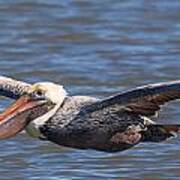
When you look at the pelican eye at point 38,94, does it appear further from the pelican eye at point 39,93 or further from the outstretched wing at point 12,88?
the outstretched wing at point 12,88

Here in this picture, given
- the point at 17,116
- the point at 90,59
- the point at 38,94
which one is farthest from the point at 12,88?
the point at 90,59

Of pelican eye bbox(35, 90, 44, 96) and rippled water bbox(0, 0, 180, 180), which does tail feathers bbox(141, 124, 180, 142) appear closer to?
rippled water bbox(0, 0, 180, 180)

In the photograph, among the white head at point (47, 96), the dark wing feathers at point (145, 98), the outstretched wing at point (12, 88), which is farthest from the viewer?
the outstretched wing at point (12, 88)

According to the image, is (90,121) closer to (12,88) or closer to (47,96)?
(47,96)

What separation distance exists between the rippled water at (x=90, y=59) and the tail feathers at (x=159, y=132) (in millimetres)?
556

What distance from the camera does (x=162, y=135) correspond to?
33.3 ft

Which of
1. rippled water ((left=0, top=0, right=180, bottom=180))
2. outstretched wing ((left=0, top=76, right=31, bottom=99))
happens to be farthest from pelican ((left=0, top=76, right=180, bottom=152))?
rippled water ((left=0, top=0, right=180, bottom=180))

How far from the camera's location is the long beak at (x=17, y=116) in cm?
991

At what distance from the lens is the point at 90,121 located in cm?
1005

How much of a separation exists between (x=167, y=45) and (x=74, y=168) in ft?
13.1

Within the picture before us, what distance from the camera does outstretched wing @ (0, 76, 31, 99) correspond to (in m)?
10.4

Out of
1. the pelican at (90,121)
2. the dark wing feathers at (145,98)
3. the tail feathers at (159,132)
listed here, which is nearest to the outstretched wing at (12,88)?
the pelican at (90,121)

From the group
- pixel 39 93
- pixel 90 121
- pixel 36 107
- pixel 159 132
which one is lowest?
pixel 159 132

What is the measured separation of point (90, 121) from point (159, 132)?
1.81 feet
